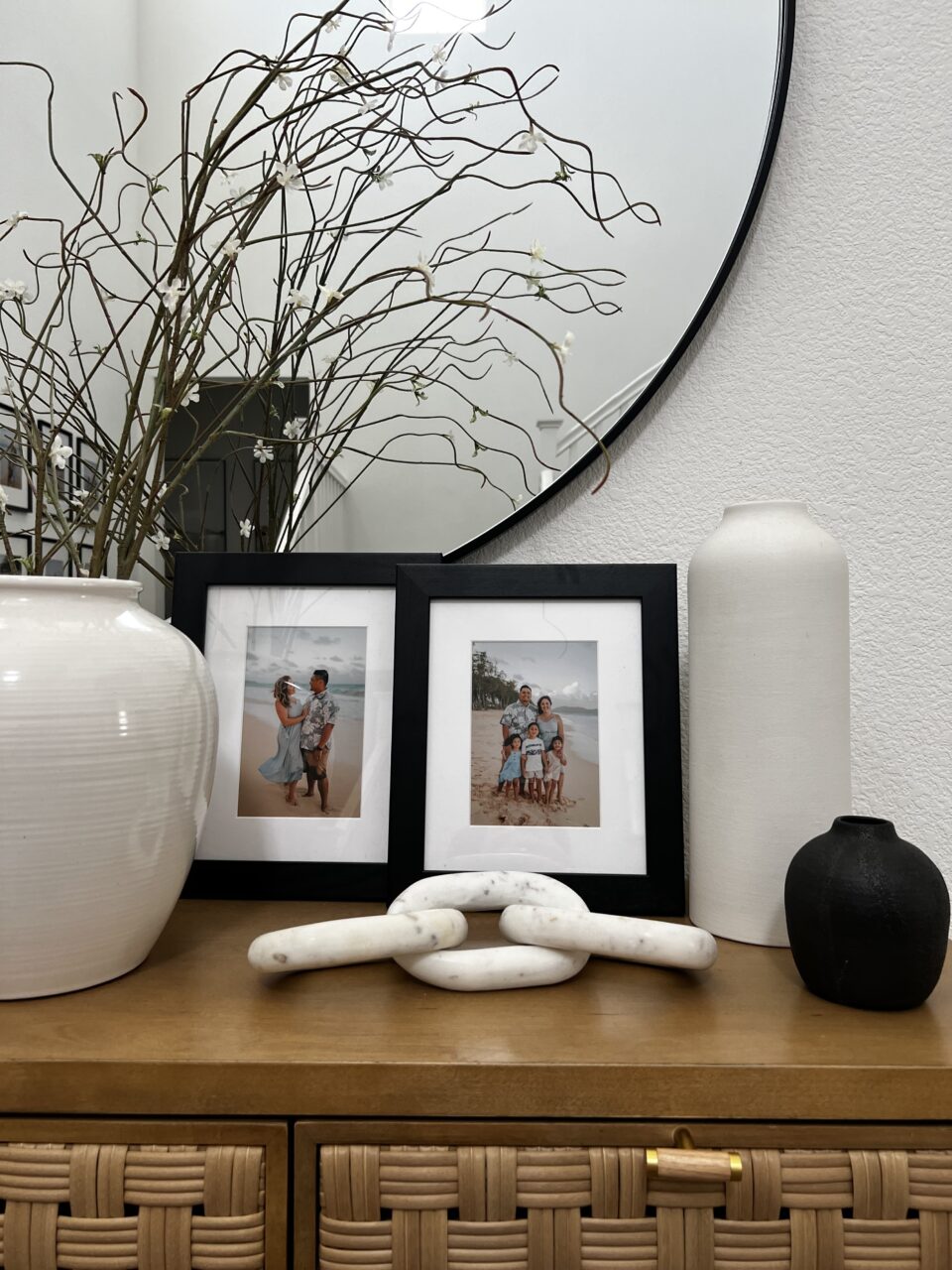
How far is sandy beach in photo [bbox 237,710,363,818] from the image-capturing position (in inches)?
30.7

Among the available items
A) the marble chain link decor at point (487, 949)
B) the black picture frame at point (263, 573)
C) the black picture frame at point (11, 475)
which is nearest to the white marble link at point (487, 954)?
the marble chain link decor at point (487, 949)

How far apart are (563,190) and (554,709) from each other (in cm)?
56

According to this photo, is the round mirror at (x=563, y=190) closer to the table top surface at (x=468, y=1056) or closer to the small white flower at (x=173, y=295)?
the small white flower at (x=173, y=295)

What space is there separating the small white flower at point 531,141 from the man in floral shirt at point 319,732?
0.56 meters

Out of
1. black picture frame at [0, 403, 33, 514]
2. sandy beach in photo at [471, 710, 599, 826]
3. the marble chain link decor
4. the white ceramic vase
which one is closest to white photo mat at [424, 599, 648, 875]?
sandy beach in photo at [471, 710, 599, 826]

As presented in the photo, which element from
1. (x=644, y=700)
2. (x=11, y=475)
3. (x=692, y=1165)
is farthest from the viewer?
(x=11, y=475)

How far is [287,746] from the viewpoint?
0.79 metres

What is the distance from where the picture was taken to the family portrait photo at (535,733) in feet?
2.49

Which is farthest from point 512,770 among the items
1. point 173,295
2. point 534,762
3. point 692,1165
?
point 173,295

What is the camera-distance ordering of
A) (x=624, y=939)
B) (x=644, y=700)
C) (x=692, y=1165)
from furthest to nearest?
(x=644, y=700), (x=624, y=939), (x=692, y=1165)

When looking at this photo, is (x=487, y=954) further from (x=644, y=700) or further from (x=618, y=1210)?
(x=644, y=700)

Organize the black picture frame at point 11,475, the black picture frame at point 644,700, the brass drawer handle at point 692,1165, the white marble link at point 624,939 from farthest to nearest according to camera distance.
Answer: the black picture frame at point 11,475
the black picture frame at point 644,700
the white marble link at point 624,939
the brass drawer handle at point 692,1165

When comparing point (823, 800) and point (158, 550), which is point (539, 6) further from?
point (823, 800)

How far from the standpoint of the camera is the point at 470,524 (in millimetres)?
900
